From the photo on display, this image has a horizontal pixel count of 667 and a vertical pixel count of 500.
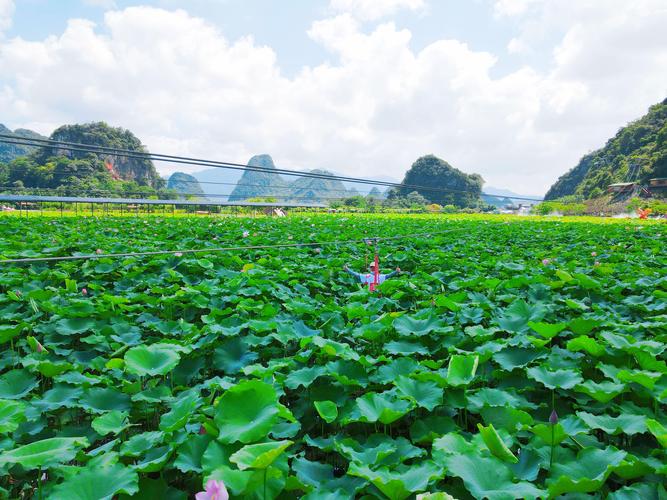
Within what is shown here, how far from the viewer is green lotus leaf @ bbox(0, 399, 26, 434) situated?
52.5 inches

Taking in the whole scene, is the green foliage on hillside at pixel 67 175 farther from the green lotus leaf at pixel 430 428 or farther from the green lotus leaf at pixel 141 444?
the green lotus leaf at pixel 430 428

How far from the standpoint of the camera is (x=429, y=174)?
244 ft

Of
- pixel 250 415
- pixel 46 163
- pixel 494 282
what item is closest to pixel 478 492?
pixel 250 415

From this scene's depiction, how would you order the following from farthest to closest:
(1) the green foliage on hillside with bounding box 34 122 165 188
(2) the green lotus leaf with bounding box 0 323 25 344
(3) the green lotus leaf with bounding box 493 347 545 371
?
(1) the green foliage on hillside with bounding box 34 122 165 188, (2) the green lotus leaf with bounding box 0 323 25 344, (3) the green lotus leaf with bounding box 493 347 545 371

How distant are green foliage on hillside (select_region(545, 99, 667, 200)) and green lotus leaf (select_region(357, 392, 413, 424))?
52.2 metres

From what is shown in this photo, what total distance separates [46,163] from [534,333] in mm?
54643

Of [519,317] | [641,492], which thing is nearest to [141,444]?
[641,492]

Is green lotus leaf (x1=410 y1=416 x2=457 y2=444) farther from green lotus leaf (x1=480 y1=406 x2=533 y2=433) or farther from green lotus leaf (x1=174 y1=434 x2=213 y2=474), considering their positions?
green lotus leaf (x1=174 y1=434 x2=213 y2=474)

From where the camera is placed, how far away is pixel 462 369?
173cm

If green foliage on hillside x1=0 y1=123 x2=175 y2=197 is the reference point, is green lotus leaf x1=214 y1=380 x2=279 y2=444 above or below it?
below

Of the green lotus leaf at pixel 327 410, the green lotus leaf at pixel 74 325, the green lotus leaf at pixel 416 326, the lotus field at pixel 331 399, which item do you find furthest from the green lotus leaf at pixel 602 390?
the green lotus leaf at pixel 74 325

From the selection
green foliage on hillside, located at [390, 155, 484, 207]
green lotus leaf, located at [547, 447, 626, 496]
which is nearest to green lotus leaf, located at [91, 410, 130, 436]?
green lotus leaf, located at [547, 447, 626, 496]

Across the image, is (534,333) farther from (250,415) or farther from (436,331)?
(250,415)

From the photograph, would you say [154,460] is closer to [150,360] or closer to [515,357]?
[150,360]
